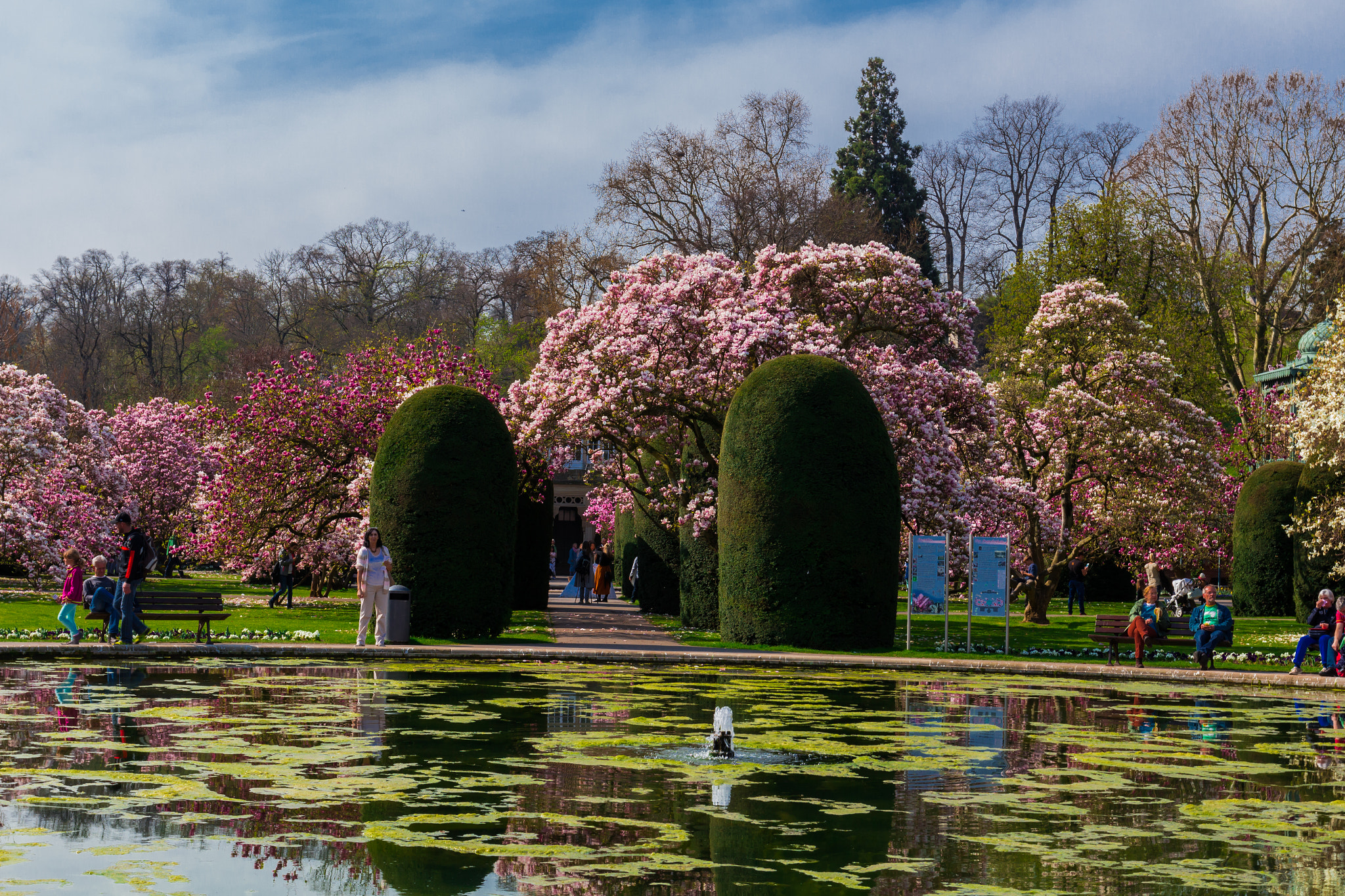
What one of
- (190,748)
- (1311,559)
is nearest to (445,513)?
(190,748)

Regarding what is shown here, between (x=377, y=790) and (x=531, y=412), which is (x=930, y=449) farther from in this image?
(x=377, y=790)

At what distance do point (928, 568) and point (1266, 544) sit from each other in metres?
18.3

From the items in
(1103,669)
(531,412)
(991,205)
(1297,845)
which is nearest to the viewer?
(1297,845)

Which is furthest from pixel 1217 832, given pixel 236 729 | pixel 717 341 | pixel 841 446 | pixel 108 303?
pixel 108 303

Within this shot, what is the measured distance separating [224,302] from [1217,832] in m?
69.8

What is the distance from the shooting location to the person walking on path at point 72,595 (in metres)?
18.9

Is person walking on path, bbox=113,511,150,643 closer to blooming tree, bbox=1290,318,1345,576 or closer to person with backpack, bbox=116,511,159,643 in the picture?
person with backpack, bbox=116,511,159,643

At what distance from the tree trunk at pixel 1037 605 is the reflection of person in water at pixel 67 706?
76.5ft

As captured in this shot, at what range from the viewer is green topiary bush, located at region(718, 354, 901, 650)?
21719 mm

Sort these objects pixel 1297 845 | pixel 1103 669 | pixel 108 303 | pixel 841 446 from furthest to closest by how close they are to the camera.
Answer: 1. pixel 108 303
2. pixel 841 446
3. pixel 1103 669
4. pixel 1297 845

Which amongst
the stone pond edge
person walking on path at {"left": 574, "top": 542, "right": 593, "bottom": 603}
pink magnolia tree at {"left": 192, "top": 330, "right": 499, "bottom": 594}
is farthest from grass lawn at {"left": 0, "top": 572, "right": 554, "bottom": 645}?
person walking on path at {"left": 574, "top": 542, "right": 593, "bottom": 603}

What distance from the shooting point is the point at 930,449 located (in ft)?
86.3

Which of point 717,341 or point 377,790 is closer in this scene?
point 377,790

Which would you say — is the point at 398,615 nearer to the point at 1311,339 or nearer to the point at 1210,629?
the point at 1210,629
